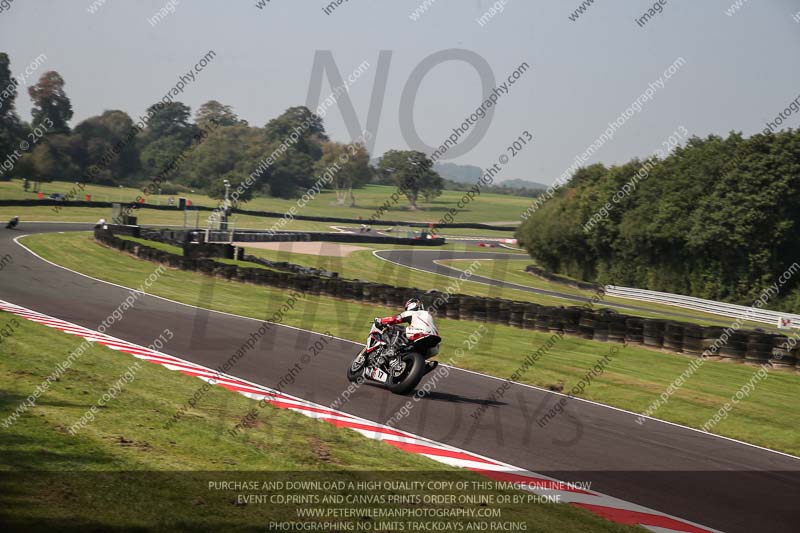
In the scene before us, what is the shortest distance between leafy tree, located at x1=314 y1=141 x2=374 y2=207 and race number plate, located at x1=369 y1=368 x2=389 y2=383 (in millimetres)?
120272

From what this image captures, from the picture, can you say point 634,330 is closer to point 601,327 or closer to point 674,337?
point 601,327

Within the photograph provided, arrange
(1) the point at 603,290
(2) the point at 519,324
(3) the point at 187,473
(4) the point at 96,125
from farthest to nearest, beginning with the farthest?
(4) the point at 96,125 → (1) the point at 603,290 → (2) the point at 519,324 → (3) the point at 187,473

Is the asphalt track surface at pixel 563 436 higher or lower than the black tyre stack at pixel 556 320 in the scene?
lower

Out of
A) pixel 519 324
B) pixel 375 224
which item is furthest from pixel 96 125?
pixel 519 324

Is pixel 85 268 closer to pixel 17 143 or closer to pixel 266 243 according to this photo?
pixel 266 243

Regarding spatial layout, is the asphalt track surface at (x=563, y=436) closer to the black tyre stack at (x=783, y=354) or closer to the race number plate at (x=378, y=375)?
the race number plate at (x=378, y=375)

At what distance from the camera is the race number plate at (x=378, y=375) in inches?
511

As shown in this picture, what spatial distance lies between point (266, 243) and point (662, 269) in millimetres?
27872

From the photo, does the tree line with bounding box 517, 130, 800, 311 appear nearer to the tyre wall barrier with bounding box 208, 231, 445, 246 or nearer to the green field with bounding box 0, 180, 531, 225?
the tyre wall barrier with bounding box 208, 231, 445, 246

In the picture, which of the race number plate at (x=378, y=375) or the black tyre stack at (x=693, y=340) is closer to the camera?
the race number plate at (x=378, y=375)

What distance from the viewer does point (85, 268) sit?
3136 centimetres

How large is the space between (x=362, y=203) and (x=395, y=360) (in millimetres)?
130519

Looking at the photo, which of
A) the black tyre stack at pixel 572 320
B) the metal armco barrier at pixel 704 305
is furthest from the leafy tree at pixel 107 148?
the black tyre stack at pixel 572 320

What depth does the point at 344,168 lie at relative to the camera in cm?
13950
